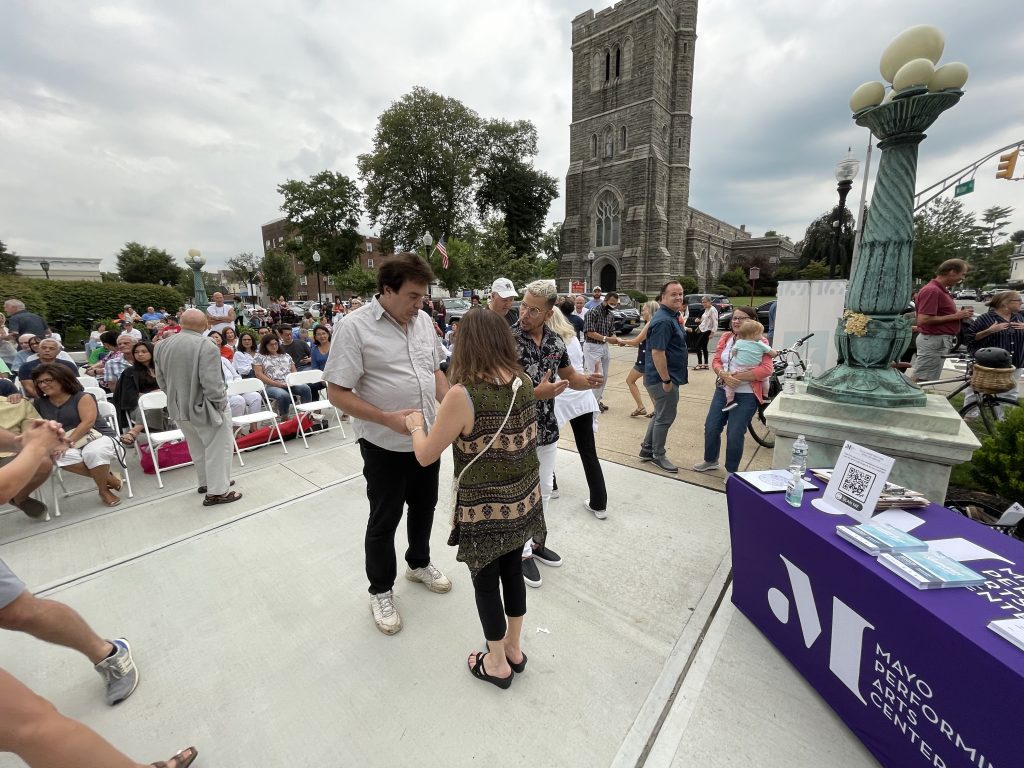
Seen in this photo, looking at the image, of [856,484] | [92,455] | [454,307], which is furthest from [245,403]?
[454,307]

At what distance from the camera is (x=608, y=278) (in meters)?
38.2

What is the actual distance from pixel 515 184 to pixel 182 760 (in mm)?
39681

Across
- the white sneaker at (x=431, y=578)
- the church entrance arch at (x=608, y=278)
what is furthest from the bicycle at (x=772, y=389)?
the church entrance arch at (x=608, y=278)

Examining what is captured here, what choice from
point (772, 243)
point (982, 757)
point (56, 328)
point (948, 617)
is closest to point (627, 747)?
point (982, 757)

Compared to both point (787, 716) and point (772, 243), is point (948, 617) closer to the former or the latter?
point (787, 716)

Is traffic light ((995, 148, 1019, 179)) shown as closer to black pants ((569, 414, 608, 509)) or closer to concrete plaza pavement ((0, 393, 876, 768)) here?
concrete plaza pavement ((0, 393, 876, 768))

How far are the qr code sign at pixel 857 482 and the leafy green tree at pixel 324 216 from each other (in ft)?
113

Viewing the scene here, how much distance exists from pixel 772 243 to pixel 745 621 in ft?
218

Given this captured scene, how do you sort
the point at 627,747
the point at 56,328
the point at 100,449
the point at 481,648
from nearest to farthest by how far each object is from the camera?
the point at 627,747
the point at 481,648
the point at 100,449
the point at 56,328

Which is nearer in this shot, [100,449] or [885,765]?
[885,765]

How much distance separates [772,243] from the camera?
5619 cm

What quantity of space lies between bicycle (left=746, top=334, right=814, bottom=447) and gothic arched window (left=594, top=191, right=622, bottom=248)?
31.7 meters

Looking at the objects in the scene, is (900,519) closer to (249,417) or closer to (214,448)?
(214,448)

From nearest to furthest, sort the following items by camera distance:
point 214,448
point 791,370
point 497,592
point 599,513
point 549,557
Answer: point 497,592 < point 549,557 < point 599,513 < point 214,448 < point 791,370
